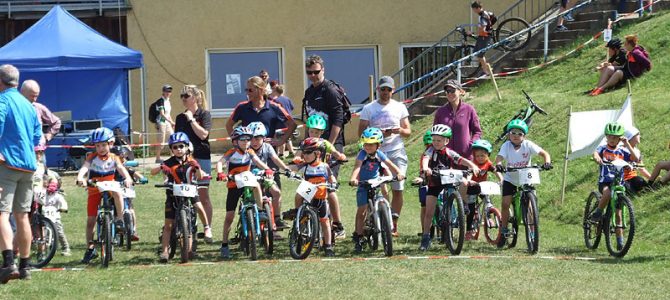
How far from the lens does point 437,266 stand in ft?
38.1

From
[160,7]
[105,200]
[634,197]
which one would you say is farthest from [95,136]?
[160,7]

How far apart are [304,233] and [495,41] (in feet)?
48.7

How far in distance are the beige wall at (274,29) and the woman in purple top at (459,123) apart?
Answer: 1532 cm

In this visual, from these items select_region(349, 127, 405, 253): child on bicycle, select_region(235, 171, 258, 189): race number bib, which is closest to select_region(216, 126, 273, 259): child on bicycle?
select_region(235, 171, 258, 189): race number bib

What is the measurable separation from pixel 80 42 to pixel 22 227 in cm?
1425

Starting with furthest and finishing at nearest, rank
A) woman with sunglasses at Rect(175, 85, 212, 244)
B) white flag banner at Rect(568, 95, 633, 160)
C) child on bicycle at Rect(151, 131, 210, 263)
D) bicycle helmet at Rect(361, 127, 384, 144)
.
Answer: white flag banner at Rect(568, 95, 633, 160) → woman with sunglasses at Rect(175, 85, 212, 244) → bicycle helmet at Rect(361, 127, 384, 144) → child on bicycle at Rect(151, 131, 210, 263)

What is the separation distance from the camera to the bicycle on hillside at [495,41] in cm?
2616

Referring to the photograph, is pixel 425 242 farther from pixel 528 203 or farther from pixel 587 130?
pixel 587 130

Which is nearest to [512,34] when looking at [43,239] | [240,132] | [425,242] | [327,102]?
[327,102]

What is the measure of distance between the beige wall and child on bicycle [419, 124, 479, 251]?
15.8 metres

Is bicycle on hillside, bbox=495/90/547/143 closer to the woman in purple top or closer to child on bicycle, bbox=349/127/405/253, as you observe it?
the woman in purple top

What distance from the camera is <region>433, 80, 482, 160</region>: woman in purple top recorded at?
1356 cm

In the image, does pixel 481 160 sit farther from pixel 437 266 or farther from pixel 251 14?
pixel 251 14

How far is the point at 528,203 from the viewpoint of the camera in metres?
12.6
